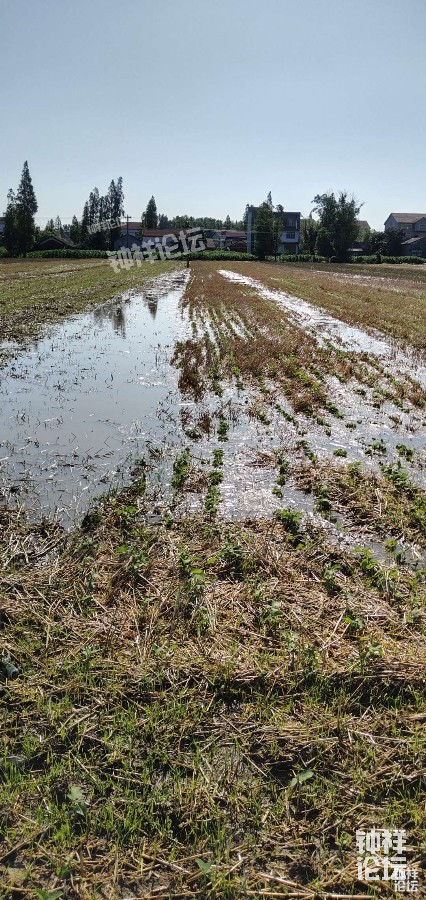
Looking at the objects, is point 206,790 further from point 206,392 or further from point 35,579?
point 206,392

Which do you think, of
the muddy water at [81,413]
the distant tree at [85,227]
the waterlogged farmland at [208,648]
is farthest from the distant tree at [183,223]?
the waterlogged farmland at [208,648]

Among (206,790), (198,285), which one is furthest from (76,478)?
(198,285)

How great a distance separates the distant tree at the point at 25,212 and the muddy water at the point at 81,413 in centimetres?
6312

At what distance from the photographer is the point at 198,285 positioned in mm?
32562

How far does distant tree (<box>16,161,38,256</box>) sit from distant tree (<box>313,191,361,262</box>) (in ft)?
133

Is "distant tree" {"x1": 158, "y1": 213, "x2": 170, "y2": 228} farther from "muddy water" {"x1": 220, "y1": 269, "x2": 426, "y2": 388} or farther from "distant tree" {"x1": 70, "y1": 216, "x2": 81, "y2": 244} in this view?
"muddy water" {"x1": 220, "y1": 269, "x2": 426, "y2": 388}

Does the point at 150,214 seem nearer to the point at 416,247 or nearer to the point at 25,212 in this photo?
the point at 25,212

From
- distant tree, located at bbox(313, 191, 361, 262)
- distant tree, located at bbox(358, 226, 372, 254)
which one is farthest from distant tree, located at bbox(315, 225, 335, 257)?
distant tree, located at bbox(358, 226, 372, 254)

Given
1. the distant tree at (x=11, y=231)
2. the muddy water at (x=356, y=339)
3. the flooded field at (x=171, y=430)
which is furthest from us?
the distant tree at (x=11, y=231)

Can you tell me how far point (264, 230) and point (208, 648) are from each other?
77.2 metres

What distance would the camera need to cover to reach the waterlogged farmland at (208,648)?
2.14 meters

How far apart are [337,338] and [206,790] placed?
14.4 metres

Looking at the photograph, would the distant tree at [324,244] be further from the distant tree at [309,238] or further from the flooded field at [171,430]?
the flooded field at [171,430]

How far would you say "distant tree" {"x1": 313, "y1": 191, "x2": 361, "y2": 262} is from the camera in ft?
245
